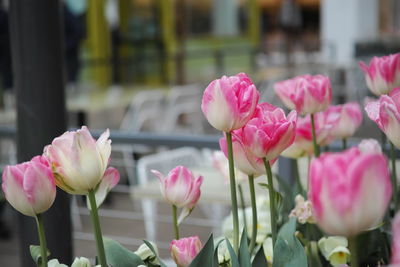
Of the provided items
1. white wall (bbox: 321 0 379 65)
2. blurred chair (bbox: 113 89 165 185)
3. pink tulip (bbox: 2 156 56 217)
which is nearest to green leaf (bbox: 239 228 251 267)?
pink tulip (bbox: 2 156 56 217)

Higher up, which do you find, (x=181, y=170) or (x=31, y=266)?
(x=181, y=170)

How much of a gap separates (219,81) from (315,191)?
25 centimetres

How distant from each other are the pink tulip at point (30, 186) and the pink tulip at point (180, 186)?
0.43ft

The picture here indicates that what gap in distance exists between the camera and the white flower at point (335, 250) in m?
0.93

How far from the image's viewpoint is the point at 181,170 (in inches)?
30.3

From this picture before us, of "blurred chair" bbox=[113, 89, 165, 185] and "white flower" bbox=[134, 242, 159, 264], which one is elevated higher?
"white flower" bbox=[134, 242, 159, 264]

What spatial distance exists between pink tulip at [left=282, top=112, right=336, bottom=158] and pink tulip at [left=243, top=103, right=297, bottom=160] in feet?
0.99

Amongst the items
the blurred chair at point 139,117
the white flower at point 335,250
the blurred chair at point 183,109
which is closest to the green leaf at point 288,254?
the white flower at point 335,250

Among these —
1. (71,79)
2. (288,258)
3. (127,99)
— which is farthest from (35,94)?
(71,79)

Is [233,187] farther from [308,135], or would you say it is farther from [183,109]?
[183,109]

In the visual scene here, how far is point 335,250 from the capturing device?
93cm

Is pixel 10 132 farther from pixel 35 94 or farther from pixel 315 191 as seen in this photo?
pixel 315 191

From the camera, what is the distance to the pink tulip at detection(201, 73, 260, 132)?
0.70 m

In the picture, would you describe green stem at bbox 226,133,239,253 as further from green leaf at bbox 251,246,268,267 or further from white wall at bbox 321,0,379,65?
white wall at bbox 321,0,379,65
